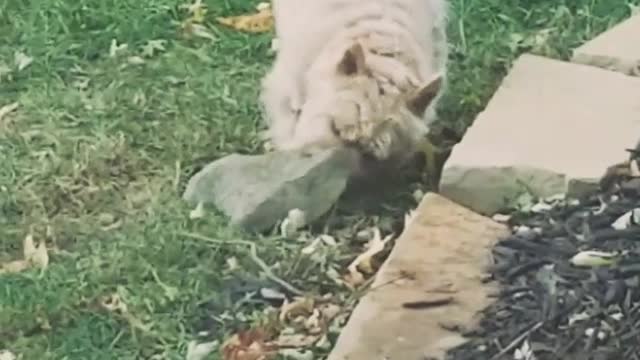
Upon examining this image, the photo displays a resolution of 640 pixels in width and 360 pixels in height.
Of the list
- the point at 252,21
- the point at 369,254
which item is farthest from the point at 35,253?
the point at 252,21

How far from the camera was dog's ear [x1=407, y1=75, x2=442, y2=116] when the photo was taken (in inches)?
197

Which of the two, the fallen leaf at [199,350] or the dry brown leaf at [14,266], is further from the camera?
the dry brown leaf at [14,266]

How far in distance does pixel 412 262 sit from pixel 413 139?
0.92m

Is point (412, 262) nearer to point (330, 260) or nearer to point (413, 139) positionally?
point (330, 260)

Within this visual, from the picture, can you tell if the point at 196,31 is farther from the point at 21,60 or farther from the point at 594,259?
the point at 594,259

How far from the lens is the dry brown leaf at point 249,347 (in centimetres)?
423

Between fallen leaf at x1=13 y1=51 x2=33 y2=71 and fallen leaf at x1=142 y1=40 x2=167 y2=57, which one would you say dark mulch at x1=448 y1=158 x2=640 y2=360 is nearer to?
fallen leaf at x1=142 y1=40 x2=167 y2=57

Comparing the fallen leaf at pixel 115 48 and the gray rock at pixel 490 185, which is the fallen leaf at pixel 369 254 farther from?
the fallen leaf at pixel 115 48

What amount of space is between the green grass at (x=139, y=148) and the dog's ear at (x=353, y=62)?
429mm

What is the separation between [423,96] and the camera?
502 centimetres

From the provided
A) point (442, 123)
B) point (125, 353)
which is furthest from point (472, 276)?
point (442, 123)

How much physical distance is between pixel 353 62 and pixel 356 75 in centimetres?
4

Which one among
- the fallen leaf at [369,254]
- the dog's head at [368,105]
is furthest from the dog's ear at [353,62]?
the fallen leaf at [369,254]

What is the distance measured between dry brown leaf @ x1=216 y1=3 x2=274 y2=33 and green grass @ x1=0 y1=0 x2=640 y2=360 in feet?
0.17
